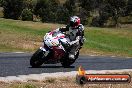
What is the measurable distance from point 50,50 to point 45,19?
9687 centimetres

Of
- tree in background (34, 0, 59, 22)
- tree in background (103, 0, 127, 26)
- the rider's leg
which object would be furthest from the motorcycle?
tree in background (103, 0, 127, 26)

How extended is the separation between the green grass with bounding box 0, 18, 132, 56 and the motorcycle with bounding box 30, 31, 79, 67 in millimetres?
19154

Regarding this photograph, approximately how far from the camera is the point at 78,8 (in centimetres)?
13988

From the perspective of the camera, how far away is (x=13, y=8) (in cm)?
11188

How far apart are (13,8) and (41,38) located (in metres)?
66.2

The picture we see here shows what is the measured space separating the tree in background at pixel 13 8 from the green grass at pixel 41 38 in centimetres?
4775

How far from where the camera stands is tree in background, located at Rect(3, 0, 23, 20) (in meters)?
111

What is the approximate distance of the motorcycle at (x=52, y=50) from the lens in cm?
1571

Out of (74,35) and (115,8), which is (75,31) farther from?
(115,8)

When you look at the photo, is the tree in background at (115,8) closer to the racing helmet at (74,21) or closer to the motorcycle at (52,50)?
the racing helmet at (74,21)

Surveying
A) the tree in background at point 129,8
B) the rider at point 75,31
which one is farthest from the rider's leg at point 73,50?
A: the tree in background at point 129,8

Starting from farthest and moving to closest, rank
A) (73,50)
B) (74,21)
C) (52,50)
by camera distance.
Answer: (73,50) → (74,21) → (52,50)

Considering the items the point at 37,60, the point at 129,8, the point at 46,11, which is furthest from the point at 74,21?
the point at 129,8

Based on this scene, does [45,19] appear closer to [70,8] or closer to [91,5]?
[70,8]
